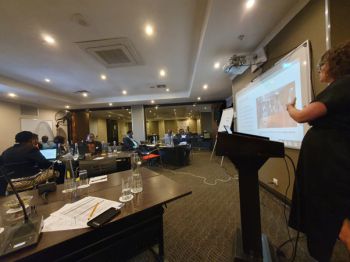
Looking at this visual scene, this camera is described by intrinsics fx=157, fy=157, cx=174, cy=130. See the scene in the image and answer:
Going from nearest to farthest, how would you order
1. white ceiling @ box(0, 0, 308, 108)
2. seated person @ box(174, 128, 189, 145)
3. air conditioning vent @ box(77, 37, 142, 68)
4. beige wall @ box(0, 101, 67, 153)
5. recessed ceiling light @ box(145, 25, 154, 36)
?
white ceiling @ box(0, 0, 308, 108) < recessed ceiling light @ box(145, 25, 154, 36) < air conditioning vent @ box(77, 37, 142, 68) < beige wall @ box(0, 101, 67, 153) < seated person @ box(174, 128, 189, 145)

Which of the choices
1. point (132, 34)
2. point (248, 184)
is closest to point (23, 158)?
point (132, 34)

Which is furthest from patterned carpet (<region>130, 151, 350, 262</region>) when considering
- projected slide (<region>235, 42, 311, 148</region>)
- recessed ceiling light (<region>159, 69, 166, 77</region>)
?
recessed ceiling light (<region>159, 69, 166, 77</region>)

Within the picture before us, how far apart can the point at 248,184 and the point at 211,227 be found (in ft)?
3.45

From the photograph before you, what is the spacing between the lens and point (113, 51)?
10.4 ft

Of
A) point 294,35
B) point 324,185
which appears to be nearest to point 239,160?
point 324,185

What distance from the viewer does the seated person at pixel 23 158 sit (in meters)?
2.16

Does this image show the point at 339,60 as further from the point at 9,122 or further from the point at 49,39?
the point at 9,122

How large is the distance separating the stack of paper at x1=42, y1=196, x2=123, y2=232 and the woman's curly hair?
175 cm

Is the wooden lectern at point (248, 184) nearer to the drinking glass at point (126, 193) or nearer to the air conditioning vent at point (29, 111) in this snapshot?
the drinking glass at point (126, 193)

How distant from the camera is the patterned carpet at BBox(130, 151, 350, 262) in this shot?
60.8 inches

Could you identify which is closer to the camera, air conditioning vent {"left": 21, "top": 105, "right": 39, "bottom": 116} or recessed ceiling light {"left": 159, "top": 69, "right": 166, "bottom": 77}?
recessed ceiling light {"left": 159, "top": 69, "right": 166, "bottom": 77}

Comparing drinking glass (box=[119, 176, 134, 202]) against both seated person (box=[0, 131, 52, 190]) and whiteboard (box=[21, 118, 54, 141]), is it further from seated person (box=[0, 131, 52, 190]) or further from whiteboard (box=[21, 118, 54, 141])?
whiteboard (box=[21, 118, 54, 141])

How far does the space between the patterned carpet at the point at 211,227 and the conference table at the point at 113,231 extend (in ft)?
1.03

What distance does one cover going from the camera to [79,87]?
5480mm
